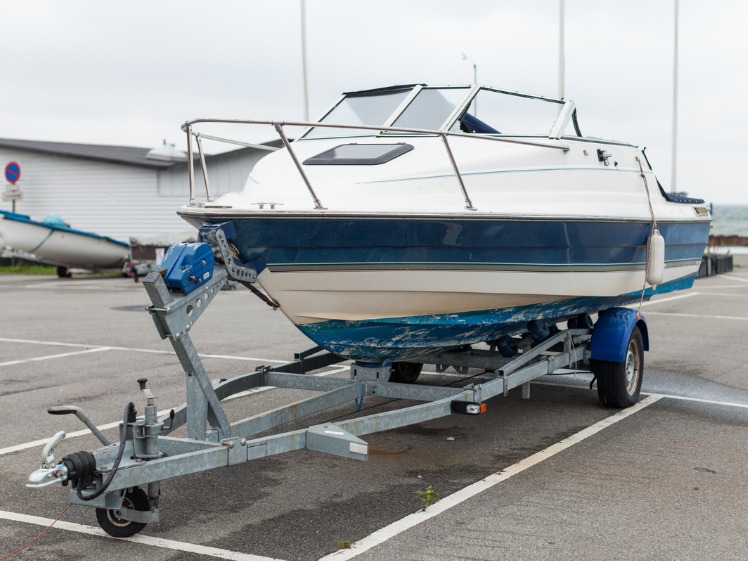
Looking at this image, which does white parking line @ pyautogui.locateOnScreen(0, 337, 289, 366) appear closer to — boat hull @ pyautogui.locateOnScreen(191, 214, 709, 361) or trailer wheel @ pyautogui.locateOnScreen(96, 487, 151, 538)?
boat hull @ pyautogui.locateOnScreen(191, 214, 709, 361)

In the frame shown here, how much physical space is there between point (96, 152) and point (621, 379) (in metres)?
27.0

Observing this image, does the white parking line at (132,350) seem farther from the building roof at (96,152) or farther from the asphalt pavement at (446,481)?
the building roof at (96,152)

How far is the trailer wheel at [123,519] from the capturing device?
183 inches

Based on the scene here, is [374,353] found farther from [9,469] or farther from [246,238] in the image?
[9,469]

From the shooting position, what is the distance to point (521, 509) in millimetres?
5074

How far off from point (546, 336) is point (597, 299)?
1.76 feet

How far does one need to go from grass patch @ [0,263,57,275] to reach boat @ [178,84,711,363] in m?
22.3

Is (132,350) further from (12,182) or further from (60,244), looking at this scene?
(12,182)

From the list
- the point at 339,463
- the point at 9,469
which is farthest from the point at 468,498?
the point at 9,469

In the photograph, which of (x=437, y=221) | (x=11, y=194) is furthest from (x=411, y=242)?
(x=11, y=194)

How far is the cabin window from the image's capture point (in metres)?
A: 6.08

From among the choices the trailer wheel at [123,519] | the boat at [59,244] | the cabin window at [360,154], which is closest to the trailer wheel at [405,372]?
the cabin window at [360,154]

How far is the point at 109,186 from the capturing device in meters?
29.0

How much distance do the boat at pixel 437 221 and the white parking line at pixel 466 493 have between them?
92 cm
